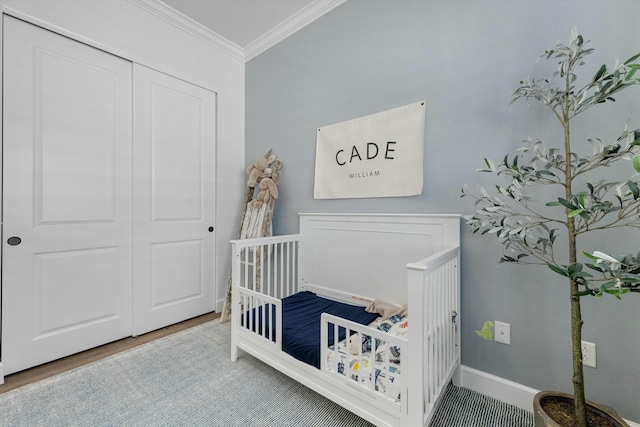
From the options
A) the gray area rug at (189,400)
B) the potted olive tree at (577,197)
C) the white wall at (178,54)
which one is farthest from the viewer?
the white wall at (178,54)

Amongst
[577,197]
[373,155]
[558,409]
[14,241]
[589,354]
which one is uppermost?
[373,155]

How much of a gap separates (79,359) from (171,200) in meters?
1.27

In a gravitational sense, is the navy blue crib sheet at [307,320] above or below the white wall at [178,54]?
below

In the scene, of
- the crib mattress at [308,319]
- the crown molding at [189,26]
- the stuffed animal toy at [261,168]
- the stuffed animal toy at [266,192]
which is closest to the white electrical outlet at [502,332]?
the crib mattress at [308,319]

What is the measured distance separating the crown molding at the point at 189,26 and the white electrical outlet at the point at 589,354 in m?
3.45

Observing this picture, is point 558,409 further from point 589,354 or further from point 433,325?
point 433,325

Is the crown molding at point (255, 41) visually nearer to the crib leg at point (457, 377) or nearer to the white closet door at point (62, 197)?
the white closet door at point (62, 197)

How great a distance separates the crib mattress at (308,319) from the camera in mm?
1459

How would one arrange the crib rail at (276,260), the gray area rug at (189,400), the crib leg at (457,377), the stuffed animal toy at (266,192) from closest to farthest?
1. the gray area rug at (189,400)
2. the crib leg at (457,377)
3. the crib rail at (276,260)
4. the stuffed animal toy at (266,192)

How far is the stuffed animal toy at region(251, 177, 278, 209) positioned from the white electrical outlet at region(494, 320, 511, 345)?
1798 millimetres

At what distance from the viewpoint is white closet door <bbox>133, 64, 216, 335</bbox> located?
7.43ft

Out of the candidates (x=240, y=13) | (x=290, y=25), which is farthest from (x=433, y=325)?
(x=240, y=13)

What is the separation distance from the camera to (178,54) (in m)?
2.47

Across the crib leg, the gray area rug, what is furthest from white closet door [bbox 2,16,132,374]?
the crib leg
